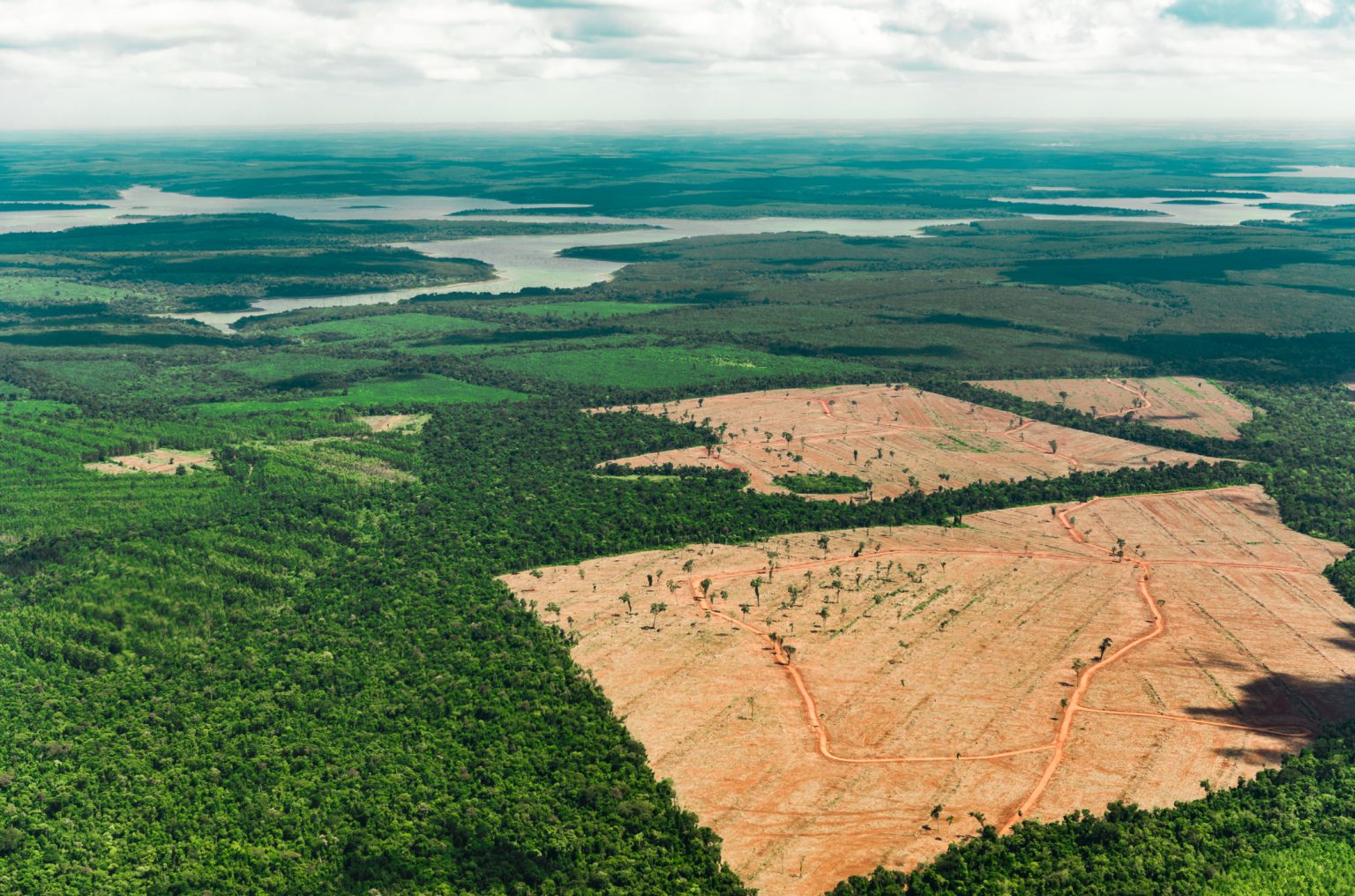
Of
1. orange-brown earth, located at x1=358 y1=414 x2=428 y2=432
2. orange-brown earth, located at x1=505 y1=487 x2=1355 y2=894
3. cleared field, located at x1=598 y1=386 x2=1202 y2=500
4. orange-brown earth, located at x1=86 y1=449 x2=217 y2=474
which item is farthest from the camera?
orange-brown earth, located at x1=358 y1=414 x2=428 y2=432

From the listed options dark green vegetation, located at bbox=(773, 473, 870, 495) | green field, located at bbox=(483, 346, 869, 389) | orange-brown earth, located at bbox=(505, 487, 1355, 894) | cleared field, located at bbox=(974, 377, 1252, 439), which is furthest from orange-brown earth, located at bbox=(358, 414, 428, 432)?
cleared field, located at bbox=(974, 377, 1252, 439)

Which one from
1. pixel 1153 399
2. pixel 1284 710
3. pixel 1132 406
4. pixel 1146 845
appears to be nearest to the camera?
pixel 1146 845

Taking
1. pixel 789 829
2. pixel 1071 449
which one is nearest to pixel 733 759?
pixel 789 829

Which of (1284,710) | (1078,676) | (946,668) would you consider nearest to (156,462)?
(946,668)

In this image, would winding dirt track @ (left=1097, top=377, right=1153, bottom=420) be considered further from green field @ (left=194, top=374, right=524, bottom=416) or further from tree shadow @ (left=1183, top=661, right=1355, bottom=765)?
green field @ (left=194, top=374, right=524, bottom=416)

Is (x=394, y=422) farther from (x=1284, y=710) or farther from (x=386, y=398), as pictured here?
(x=1284, y=710)
